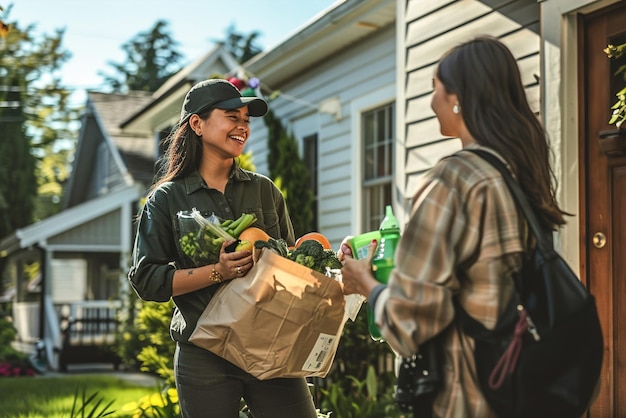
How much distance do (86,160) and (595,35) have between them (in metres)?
21.8

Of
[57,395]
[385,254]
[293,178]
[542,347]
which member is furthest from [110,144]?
[542,347]

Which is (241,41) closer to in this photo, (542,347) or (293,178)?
(293,178)

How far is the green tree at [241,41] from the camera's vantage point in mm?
39469

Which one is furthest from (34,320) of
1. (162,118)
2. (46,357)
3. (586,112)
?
(586,112)

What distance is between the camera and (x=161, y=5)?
1375 inches

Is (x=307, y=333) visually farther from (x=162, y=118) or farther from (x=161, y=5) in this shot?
(x=161, y=5)

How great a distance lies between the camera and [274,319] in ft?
8.74

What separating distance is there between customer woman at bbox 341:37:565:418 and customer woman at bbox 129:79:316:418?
889mm

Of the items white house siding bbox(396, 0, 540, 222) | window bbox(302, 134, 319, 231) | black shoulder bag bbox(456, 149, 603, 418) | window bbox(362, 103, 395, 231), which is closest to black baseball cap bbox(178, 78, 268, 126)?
black shoulder bag bbox(456, 149, 603, 418)

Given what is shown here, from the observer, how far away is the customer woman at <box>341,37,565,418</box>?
80.6 inches

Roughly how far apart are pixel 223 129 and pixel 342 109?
642cm

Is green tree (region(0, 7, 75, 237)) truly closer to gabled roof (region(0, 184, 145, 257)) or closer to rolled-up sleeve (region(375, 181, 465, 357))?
gabled roof (region(0, 184, 145, 257))

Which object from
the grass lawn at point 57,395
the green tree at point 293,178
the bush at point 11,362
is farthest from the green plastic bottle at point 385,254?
the bush at point 11,362

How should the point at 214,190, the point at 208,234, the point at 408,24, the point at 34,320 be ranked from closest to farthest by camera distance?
1. the point at 208,234
2. the point at 214,190
3. the point at 408,24
4. the point at 34,320
